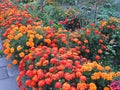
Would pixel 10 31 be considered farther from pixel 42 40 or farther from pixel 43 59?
pixel 43 59

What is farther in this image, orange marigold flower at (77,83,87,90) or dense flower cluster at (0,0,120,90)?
dense flower cluster at (0,0,120,90)

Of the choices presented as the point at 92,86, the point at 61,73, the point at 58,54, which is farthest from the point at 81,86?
the point at 58,54

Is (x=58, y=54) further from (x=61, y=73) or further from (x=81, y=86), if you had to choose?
(x=81, y=86)

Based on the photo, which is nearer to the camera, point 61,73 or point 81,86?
point 81,86

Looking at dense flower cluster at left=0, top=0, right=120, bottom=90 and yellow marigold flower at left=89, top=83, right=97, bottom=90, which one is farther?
dense flower cluster at left=0, top=0, right=120, bottom=90

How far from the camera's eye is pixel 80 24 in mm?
4633

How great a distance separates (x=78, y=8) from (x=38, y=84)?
276 cm

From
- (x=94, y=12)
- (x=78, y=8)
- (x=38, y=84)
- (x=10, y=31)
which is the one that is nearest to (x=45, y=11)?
(x=78, y=8)

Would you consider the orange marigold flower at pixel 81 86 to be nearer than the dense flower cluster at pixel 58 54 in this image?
Yes

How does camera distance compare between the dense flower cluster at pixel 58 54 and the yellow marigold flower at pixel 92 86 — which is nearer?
the yellow marigold flower at pixel 92 86

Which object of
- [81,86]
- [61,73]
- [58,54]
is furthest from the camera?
[58,54]

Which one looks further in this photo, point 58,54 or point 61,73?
point 58,54

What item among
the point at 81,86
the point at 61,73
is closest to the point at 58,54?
the point at 61,73

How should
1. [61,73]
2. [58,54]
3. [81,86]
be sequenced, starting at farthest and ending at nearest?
[58,54], [61,73], [81,86]
